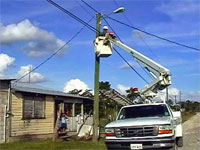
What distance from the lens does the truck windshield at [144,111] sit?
1326 cm

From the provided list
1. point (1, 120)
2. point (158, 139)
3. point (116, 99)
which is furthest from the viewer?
point (116, 99)

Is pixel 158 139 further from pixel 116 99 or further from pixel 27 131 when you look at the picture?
pixel 116 99

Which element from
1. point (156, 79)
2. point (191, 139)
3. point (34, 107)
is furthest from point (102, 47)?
point (191, 139)

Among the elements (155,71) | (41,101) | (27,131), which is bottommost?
(27,131)

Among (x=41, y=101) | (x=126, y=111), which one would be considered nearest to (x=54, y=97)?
(x=41, y=101)

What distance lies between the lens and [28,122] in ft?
70.9

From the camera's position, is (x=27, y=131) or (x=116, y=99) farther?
(x=116, y=99)

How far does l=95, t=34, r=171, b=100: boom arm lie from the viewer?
19062mm

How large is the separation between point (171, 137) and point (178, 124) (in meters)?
1.83

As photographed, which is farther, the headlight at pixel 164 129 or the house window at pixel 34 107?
the house window at pixel 34 107

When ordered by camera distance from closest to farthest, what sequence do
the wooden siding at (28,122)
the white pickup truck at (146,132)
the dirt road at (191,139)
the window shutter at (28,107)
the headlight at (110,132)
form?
1. the white pickup truck at (146,132)
2. the headlight at (110,132)
3. the dirt road at (191,139)
4. the wooden siding at (28,122)
5. the window shutter at (28,107)

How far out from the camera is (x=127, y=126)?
12.0 meters

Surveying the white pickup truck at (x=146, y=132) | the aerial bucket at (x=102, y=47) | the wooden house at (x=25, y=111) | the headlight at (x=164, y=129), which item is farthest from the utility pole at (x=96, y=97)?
the headlight at (x=164, y=129)

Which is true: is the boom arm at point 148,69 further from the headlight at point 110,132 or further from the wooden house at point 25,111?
the headlight at point 110,132
